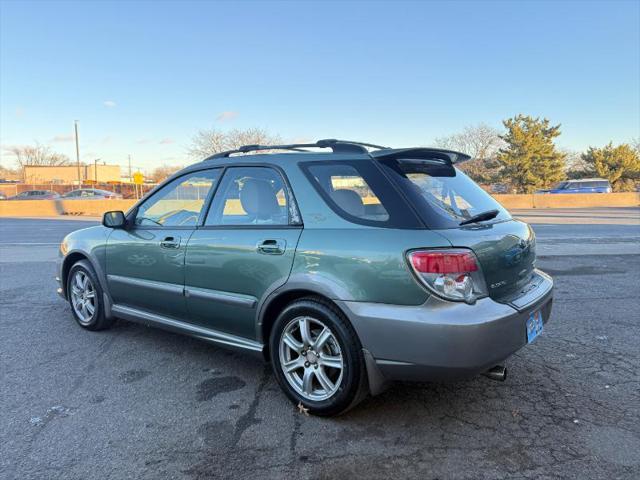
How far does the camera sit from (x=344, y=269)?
2.72 meters

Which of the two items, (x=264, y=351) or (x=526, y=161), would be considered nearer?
(x=264, y=351)

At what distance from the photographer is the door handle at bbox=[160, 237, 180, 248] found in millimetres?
3662

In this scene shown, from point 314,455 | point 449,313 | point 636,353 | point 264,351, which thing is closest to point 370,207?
point 449,313

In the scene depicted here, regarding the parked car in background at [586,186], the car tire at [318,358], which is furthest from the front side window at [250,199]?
the parked car in background at [586,186]

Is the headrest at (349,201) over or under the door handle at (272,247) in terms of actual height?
over

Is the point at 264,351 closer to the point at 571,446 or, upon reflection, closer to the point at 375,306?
the point at 375,306

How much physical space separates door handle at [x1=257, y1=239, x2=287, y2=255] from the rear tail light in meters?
0.86

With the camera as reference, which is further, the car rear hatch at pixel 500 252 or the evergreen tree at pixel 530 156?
the evergreen tree at pixel 530 156

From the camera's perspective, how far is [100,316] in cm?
452

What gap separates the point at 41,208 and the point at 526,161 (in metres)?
37.3

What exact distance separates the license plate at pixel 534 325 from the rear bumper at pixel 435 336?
21 cm

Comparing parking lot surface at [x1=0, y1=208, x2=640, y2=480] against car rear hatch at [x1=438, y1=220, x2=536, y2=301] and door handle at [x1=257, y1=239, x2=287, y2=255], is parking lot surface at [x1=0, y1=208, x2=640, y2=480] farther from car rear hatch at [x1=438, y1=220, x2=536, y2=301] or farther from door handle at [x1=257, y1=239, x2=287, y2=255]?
door handle at [x1=257, y1=239, x2=287, y2=255]

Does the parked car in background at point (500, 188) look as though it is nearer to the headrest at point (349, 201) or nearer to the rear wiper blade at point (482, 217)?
the rear wiper blade at point (482, 217)

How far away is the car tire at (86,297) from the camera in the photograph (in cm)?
450
